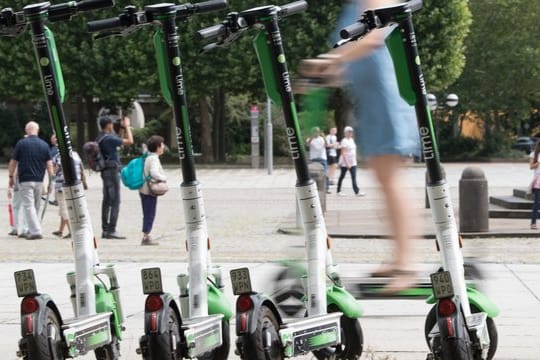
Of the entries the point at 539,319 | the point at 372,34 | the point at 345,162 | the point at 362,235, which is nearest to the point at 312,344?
the point at 372,34

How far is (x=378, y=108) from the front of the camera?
21.3 ft

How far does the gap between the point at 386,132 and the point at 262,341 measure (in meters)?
1.56

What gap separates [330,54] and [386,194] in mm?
740

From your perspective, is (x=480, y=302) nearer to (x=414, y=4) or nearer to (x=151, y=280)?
(x=414, y=4)

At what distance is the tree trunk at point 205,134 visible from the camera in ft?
180

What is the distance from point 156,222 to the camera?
879 inches

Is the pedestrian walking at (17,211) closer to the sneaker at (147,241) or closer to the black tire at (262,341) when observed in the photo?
the sneaker at (147,241)

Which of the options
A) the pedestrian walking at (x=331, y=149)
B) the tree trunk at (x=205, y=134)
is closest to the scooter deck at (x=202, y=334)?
the pedestrian walking at (x=331, y=149)

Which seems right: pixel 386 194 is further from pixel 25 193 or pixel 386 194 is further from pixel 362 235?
pixel 25 193

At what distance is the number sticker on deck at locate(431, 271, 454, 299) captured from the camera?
5164 millimetres

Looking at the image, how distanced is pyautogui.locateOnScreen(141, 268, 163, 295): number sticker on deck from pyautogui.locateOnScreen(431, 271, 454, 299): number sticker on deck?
111cm

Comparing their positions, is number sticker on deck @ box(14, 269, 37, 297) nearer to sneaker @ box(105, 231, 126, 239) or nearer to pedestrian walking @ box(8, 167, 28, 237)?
sneaker @ box(105, 231, 126, 239)

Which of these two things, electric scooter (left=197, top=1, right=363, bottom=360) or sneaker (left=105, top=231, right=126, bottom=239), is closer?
electric scooter (left=197, top=1, right=363, bottom=360)

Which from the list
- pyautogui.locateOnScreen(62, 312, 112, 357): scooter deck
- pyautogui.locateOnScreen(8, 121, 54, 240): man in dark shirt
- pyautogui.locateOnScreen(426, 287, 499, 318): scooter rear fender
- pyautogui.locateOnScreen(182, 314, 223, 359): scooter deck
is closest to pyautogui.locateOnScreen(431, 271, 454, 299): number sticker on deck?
pyautogui.locateOnScreen(426, 287, 499, 318): scooter rear fender
